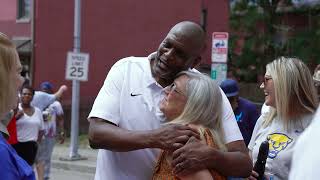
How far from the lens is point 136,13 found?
22.3 metres

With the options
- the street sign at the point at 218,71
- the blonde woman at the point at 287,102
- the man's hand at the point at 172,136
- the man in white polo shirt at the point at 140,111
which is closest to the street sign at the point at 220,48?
the street sign at the point at 218,71

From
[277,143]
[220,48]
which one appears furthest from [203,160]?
[220,48]

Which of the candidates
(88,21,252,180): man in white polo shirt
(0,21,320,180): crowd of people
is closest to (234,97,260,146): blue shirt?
(0,21,320,180): crowd of people

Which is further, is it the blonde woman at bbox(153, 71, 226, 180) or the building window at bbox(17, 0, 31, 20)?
the building window at bbox(17, 0, 31, 20)

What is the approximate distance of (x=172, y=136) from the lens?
2.50 m

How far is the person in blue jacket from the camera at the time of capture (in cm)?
610

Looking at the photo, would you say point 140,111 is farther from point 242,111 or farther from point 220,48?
point 220,48

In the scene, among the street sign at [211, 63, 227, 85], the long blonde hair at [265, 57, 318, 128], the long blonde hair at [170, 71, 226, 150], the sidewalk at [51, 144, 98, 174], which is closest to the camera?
the long blonde hair at [170, 71, 226, 150]

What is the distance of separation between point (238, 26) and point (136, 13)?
4244mm

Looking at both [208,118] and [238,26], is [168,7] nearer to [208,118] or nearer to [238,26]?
[238,26]

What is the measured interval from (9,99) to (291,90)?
2036 millimetres

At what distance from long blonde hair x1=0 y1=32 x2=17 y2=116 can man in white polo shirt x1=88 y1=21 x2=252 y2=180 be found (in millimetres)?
602

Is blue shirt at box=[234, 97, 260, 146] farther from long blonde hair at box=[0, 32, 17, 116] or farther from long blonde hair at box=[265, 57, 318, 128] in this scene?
long blonde hair at box=[0, 32, 17, 116]

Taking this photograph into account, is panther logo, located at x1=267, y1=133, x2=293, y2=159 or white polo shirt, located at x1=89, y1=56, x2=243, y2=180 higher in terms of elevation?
white polo shirt, located at x1=89, y1=56, x2=243, y2=180
